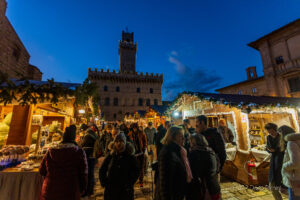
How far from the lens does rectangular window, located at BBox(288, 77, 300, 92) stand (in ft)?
41.1

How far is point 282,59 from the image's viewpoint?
44.4 ft

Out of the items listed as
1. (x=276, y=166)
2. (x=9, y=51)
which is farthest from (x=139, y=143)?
(x=9, y=51)

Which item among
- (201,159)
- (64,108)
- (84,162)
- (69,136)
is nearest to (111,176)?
(84,162)

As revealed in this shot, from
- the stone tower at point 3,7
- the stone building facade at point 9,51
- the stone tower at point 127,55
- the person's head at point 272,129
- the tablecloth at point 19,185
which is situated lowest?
the tablecloth at point 19,185

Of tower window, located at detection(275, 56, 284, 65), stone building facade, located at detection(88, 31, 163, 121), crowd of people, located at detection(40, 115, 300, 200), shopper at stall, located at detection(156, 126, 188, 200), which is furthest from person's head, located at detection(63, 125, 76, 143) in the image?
stone building facade, located at detection(88, 31, 163, 121)

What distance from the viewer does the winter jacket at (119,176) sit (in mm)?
2033

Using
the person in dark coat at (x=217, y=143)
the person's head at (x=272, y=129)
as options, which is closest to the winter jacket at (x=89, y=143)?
the person in dark coat at (x=217, y=143)

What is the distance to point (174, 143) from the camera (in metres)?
2.03

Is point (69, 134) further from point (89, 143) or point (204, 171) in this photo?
point (204, 171)

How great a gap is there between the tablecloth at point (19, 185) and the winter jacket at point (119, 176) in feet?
6.33

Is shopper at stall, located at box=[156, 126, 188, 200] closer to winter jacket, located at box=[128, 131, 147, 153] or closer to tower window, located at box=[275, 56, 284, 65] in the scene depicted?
winter jacket, located at box=[128, 131, 147, 153]

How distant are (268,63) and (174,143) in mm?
18085

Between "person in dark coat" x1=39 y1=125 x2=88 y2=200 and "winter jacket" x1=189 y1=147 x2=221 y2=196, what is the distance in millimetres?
1877

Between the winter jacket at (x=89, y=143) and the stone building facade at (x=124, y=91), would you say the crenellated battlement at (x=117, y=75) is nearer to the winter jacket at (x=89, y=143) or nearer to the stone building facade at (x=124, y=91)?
the stone building facade at (x=124, y=91)
